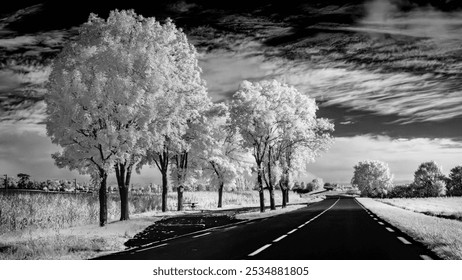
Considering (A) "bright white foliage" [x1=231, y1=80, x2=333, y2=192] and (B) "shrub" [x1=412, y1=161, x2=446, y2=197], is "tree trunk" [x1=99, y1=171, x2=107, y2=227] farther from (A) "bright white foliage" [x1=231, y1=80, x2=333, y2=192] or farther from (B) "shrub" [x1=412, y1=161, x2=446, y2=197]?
(B) "shrub" [x1=412, y1=161, x2=446, y2=197]

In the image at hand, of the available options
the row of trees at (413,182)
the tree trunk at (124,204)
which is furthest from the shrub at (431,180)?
the tree trunk at (124,204)

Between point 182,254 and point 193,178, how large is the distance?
98.8 ft

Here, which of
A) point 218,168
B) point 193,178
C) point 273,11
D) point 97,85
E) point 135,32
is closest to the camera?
point 273,11

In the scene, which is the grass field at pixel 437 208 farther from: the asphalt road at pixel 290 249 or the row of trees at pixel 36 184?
the row of trees at pixel 36 184

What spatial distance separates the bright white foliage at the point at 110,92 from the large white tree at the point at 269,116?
12.4 meters

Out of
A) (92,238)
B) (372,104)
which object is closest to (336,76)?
(372,104)

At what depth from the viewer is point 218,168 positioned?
2069 inches

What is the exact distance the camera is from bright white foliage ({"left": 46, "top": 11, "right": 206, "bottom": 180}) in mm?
20641

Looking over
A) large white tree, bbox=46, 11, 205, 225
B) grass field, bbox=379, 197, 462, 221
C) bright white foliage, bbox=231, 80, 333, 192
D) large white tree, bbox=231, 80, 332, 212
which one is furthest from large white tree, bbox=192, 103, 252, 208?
grass field, bbox=379, 197, 462, 221

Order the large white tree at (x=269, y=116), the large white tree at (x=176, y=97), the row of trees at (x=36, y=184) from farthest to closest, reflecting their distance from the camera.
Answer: the large white tree at (x=269, y=116)
the large white tree at (x=176, y=97)
the row of trees at (x=36, y=184)

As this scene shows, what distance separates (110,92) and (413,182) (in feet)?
354

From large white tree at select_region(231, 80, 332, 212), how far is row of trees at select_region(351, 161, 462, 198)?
2852 inches

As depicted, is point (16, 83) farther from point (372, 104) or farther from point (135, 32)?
point (372, 104)

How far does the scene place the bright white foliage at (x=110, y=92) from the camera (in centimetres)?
2064
